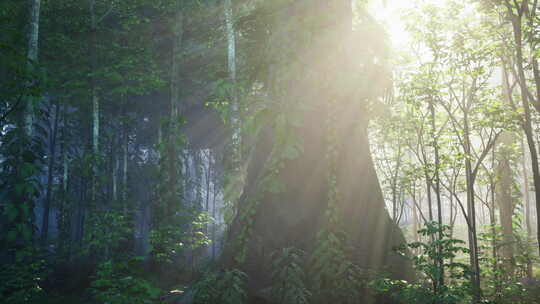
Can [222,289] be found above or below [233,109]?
below

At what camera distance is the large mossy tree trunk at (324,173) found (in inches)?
212

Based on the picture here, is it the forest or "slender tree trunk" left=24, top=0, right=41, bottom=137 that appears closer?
the forest

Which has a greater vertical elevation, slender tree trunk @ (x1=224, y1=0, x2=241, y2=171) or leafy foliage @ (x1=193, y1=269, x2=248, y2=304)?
slender tree trunk @ (x1=224, y1=0, x2=241, y2=171)

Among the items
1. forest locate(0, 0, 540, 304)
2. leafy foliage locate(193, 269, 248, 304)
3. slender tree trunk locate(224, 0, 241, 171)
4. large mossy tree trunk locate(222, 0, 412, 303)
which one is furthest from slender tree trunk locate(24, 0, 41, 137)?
leafy foliage locate(193, 269, 248, 304)

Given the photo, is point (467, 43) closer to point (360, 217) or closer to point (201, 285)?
point (360, 217)

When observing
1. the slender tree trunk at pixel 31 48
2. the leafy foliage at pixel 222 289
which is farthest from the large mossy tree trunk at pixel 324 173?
the slender tree trunk at pixel 31 48

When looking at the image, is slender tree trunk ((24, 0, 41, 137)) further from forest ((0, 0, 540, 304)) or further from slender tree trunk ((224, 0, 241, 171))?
slender tree trunk ((224, 0, 241, 171))

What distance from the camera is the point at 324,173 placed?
299 inches

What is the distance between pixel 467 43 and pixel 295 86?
21.7 feet

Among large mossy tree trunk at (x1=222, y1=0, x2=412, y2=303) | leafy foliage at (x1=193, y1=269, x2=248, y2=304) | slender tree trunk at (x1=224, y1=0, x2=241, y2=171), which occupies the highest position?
slender tree trunk at (x1=224, y1=0, x2=241, y2=171)

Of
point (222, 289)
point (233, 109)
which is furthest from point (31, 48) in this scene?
point (222, 289)

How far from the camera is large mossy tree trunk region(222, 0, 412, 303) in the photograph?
538 cm

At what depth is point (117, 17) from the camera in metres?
18.3

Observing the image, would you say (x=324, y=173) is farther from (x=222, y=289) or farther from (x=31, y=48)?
(x=31, y=48)
